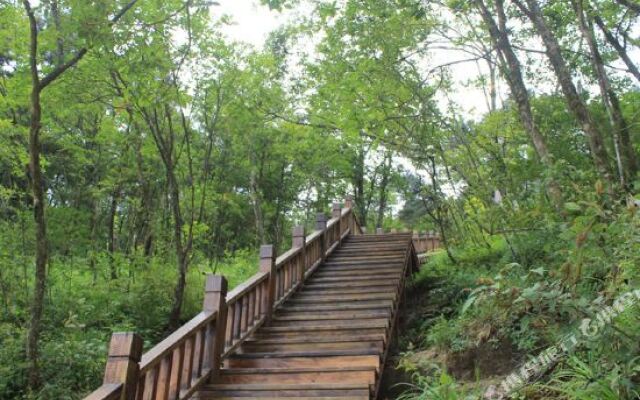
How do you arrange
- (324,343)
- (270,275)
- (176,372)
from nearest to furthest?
(176,372)
(324,343)
(270,275)

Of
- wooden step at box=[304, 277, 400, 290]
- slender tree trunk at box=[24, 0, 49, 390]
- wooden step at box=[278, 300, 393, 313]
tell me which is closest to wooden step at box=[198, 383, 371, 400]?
slender tree trunk at box=[24, 0, 49, 390]

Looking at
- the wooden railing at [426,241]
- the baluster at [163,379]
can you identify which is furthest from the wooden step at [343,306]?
the wooden railing at [426,241]

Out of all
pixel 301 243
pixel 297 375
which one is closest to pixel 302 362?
pixel 297 375

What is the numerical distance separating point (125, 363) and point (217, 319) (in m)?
1.88

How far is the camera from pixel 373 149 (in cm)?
1044

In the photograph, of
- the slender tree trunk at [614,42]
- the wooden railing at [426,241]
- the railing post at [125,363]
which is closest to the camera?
the railing post at [125,363]

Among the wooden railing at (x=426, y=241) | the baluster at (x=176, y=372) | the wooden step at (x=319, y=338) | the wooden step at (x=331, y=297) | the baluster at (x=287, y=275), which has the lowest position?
the wooden step at (x=319, y=338)

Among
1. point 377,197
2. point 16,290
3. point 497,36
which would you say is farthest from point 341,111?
point 377,197

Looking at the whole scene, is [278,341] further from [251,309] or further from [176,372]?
[176,372]

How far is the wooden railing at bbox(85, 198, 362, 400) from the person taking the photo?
3732mm

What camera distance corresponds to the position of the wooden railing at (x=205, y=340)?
373 centimetres

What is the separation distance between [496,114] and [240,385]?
25.4 feet

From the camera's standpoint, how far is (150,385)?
13.5 feet

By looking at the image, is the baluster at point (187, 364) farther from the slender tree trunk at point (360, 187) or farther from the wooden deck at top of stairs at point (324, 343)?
the slender tree trunk at point (360, 187)
